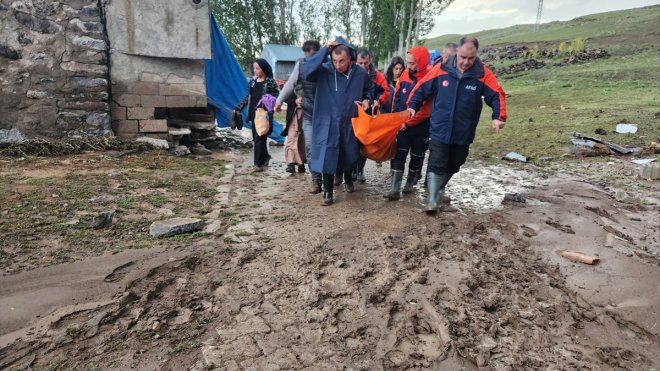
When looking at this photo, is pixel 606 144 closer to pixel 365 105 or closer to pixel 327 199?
pixel 365 105

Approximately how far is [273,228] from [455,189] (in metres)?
2.59

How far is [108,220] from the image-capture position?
3539 mm

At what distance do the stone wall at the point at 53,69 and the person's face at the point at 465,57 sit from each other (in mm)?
5072

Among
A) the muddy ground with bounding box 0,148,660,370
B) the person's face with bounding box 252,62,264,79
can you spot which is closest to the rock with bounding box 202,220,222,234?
the muddy ground with bounding box 0,148,660,370

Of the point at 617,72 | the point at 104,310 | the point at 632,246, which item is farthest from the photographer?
the point at 617,72

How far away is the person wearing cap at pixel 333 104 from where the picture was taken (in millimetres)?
4270

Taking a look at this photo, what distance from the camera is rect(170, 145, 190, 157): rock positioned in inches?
266

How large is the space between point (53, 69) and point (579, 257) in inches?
261

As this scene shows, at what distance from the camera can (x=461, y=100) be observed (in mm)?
3971

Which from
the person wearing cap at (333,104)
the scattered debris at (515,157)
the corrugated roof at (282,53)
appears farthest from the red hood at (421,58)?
the corrugated roof at (282,53)

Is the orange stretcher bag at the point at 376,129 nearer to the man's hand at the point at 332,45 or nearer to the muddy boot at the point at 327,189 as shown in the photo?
the muddy boot at the point at 327,189

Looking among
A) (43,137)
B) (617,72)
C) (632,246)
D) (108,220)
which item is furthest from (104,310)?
(617,72)

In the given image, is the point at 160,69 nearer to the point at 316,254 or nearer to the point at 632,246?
the point at 316,254

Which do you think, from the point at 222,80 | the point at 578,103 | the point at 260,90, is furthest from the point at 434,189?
the point at 578,103
